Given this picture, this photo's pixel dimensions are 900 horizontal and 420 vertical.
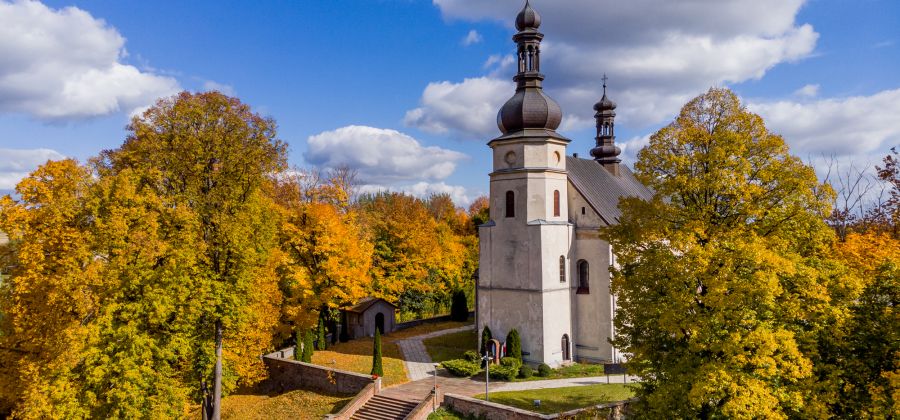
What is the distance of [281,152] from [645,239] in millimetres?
13936

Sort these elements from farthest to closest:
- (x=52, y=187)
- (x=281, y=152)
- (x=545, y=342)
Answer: (x=545, y=342)
(x=281, y=152)
(x=52, y=187)

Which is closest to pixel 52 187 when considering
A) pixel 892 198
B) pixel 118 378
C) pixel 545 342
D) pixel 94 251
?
pixel 94 251

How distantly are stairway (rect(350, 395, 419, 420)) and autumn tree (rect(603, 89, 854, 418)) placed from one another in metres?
10.3

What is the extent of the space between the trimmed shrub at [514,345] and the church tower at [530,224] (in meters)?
0.54

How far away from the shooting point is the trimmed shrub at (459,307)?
148 feet

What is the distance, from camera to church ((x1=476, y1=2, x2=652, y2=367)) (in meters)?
28.9

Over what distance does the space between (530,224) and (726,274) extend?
14704 millimetres

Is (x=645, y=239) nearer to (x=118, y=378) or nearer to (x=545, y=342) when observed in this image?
(x=545, y=342)

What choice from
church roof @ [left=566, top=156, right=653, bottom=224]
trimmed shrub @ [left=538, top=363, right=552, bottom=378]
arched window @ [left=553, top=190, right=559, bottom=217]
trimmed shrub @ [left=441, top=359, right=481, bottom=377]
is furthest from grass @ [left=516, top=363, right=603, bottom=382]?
arched window @ [left=553, top=190, right=559, bottom=217]

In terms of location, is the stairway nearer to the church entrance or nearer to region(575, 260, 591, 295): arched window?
region(575, 260, 591, 295): arched window

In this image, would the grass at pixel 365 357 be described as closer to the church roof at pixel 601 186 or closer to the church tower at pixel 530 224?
the church tower at pixel 530 224

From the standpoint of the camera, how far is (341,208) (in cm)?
3944

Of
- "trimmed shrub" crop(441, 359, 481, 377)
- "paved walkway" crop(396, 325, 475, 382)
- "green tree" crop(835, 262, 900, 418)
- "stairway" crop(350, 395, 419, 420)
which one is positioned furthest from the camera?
"paved walkway" crop(396, 325, 475, 382)

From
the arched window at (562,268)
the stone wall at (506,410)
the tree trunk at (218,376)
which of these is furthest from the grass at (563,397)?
the tree trunk at (218,376)
